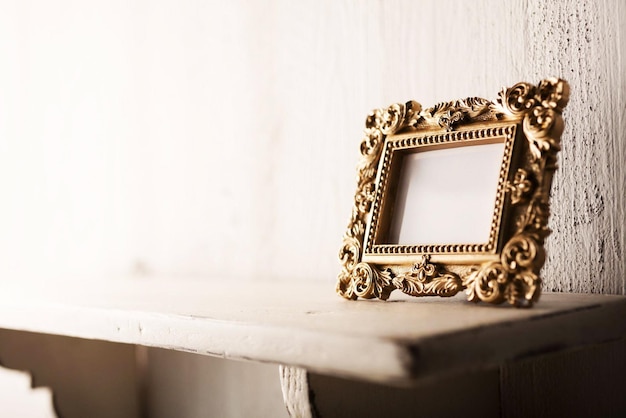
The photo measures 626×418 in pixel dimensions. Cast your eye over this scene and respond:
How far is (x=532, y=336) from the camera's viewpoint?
19.8 inches

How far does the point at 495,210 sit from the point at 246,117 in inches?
19.6

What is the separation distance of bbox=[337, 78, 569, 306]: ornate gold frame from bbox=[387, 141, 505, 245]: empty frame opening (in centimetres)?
1

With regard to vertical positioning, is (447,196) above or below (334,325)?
above

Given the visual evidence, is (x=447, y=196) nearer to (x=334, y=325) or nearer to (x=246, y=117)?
(x=334, y=325)

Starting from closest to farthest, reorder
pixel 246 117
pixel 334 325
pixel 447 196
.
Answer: pixel 334 325 < pixel 447 196 < pixel 246 117

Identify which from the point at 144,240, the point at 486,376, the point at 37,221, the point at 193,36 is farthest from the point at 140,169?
the point at 486,376

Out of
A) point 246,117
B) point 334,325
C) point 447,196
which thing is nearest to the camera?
point 334,325

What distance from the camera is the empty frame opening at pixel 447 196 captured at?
0.60 m

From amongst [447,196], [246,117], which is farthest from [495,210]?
[246,117]

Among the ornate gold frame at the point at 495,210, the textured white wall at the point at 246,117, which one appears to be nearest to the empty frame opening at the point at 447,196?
the ornate gold frame at the point at 495,210

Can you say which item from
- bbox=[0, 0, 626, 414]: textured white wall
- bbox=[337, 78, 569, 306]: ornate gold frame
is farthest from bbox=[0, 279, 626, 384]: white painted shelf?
bbox=[0, 0, 626, 414]: textured white wall

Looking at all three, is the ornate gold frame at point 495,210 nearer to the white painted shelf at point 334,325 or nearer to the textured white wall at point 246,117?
the white painted shelf at point 334,325

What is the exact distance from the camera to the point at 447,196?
628 millimetres

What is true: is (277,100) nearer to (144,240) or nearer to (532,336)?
(144,240)
